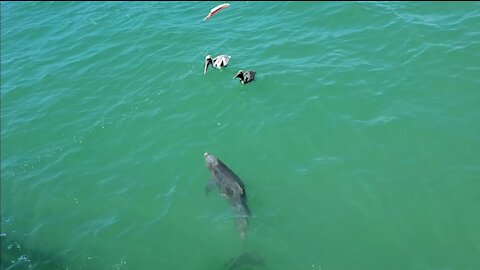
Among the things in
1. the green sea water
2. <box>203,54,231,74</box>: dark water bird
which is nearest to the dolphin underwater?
the green sea water

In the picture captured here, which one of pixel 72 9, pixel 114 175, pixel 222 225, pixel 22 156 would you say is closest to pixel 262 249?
pixel 222 225

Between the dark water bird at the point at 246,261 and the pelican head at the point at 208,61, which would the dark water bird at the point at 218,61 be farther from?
the dark water bird at the point at 246,261

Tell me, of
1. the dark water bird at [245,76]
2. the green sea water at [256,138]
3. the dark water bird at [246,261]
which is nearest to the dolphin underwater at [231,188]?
the green sea water at [256,138]

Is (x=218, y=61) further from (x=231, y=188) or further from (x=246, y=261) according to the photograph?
(x=246, y=261)

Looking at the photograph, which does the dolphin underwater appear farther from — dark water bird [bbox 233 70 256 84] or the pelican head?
the pelican head

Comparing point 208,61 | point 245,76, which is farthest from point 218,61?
point 245,76

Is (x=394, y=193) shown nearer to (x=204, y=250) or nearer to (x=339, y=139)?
(x=339, y=139)

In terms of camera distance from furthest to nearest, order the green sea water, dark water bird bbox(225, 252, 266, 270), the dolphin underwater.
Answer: the dolphin underwater, the green sea water, dark water bird bbox(225, 252, 266, 270)
